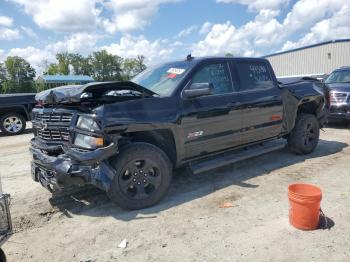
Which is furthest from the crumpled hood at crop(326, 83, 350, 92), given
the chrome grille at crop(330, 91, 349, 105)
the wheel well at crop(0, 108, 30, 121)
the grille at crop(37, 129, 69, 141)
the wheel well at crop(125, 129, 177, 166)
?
the wheel well at crop(0, 108, 30, 121)

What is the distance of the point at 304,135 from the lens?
687 centimetres

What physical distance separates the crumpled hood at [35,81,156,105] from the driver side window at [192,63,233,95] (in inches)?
34.3

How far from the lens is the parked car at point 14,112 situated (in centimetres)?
1164

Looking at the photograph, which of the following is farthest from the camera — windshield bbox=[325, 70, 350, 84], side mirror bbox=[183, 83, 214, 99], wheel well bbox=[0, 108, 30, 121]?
wheel well bbox=[0, 108, 30, 121]

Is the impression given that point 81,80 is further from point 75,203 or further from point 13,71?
point 75,203

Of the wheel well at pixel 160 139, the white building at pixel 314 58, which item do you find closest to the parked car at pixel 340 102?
the wheel well at pixel 160 139

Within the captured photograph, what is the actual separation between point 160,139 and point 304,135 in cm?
340

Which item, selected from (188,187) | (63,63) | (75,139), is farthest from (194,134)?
(63,63)

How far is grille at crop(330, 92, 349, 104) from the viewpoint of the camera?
991 centimetres

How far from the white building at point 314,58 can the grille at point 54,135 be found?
30687 mm

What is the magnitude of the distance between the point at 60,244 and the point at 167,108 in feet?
6.75

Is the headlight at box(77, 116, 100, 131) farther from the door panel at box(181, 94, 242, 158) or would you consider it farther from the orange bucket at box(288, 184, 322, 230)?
the orange bucket at box(288, 184, 322, 230)

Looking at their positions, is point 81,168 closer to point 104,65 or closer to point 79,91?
point 79,91

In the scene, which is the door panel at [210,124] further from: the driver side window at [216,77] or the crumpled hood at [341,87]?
the crumpled hood at [341,87]
